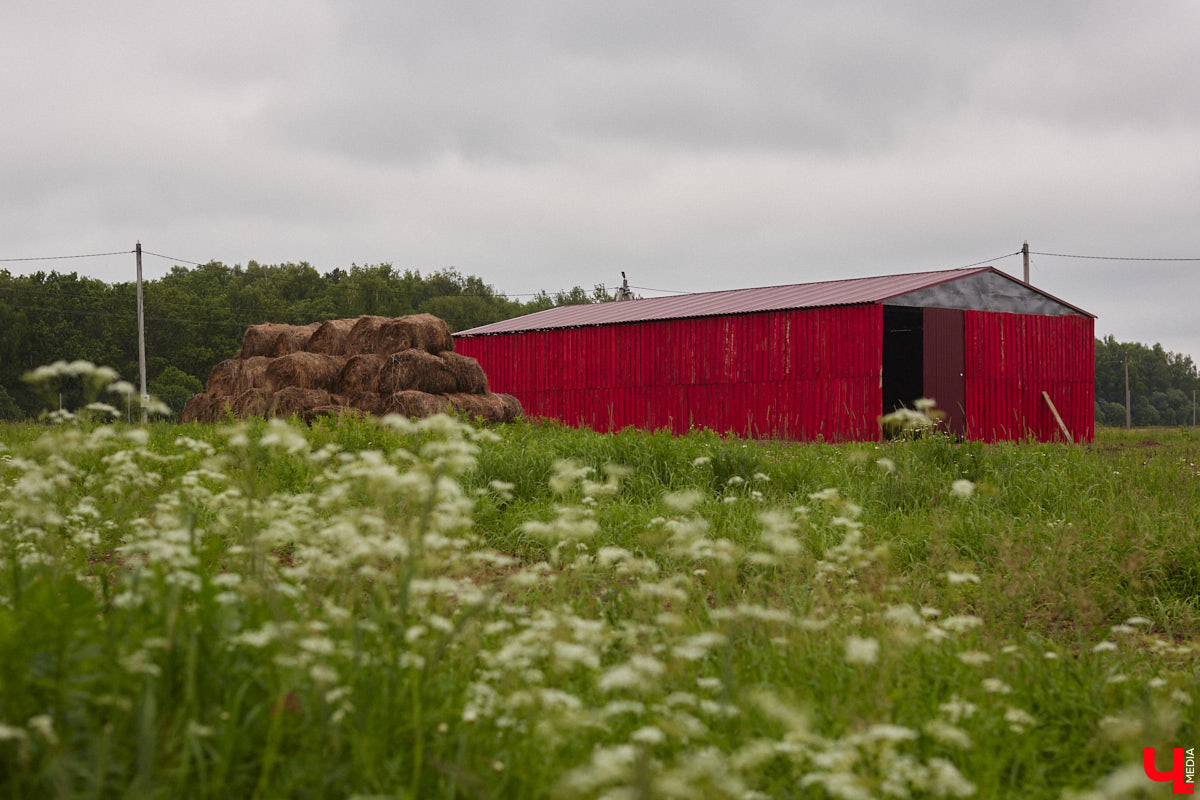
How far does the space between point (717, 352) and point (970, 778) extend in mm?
18292

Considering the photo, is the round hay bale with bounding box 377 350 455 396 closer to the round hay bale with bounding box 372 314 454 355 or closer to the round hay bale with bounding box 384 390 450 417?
the round hay bale with bounding box 384 390 450 417

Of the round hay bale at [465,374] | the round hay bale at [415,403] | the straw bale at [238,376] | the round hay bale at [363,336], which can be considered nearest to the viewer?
the round hay bale at [415,403]

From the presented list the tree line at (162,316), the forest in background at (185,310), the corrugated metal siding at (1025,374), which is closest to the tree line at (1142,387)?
the forest in background at (185,310)

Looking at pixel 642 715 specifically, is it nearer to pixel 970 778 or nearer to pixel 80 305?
pixel 970 778

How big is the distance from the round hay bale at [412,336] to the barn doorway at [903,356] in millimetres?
9999

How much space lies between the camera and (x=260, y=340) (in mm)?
20328

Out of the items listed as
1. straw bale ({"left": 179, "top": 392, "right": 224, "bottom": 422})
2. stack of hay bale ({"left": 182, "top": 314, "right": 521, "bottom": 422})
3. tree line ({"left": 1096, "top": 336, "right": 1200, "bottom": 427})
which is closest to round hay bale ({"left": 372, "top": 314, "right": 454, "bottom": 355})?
stack of hay bale ({"left": 182, "top": 314, "right": 521, "bottom": 422})

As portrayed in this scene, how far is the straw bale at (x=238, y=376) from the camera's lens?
749 inches

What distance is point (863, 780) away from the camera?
2.40 m

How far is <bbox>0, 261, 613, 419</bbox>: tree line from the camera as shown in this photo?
164 feet

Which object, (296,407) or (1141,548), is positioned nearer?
(1141,548)

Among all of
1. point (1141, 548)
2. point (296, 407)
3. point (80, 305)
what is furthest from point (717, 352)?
point (80, 305)

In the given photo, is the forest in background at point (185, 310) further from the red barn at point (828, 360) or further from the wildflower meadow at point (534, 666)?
the wildflower meadow at point (534, 666)

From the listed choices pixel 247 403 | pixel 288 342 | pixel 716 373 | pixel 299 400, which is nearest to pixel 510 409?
pixel 299 400
